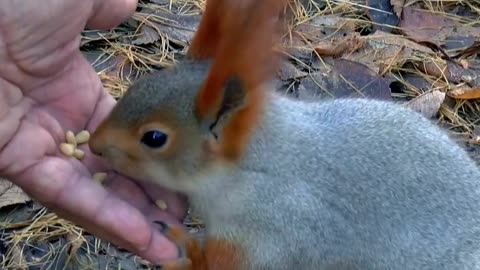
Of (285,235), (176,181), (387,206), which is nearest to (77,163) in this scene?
(176,181)

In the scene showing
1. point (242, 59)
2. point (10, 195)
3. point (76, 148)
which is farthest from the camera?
point (10, 195)

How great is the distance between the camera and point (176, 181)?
2256 mm

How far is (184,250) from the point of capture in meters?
2.45

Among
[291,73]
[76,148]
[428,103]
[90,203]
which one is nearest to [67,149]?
[76,148]

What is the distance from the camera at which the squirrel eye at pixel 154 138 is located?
219 centimetres

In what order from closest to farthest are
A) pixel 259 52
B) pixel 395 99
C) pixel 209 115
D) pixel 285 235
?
pixel 259 52, pixel 209 115, pixel 285 235, pixel 395 99

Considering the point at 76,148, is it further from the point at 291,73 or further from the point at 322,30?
the point at 322,30

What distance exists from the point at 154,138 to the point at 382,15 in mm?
1947

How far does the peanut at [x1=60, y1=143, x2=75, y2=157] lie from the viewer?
2.44 metres

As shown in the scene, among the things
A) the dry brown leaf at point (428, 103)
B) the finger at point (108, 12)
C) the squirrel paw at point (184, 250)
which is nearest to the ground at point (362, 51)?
the dry brown leaf at point (428, 103)

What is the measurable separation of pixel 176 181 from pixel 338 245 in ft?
1.39

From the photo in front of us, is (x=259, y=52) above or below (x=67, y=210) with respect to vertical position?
above

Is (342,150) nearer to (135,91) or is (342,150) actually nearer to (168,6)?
(135,91)

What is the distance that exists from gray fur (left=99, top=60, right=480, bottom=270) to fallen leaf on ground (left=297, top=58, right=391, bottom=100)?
97 centimetres
